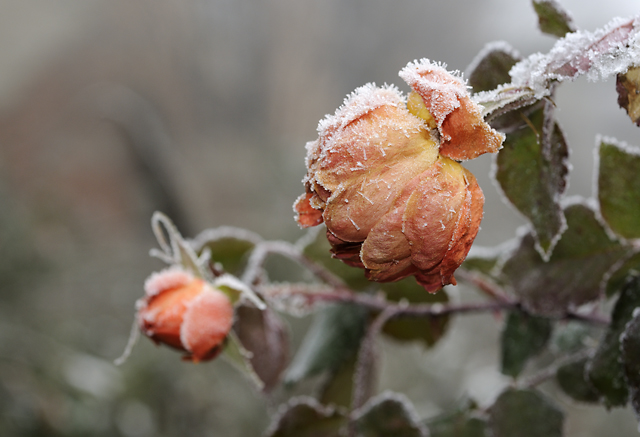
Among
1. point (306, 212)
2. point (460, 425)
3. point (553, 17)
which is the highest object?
point (553, 17)

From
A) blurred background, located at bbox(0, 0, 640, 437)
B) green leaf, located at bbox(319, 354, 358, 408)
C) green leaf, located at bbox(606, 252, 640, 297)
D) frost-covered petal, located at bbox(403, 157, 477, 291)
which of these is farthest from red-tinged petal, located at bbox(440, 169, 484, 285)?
blurred background, located at bbox(0, 0, 640, 437)

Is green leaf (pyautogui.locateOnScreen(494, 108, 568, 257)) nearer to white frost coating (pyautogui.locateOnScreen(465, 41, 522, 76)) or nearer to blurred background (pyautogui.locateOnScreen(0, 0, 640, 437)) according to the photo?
white frost coating (pyautogui.locateOnScreen(465, 41, 522, 76))

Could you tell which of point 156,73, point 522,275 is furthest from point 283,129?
point 522,275

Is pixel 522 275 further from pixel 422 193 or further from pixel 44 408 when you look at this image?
pixel 44 408

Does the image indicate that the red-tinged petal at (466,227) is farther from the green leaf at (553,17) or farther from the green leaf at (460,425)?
the green leaf at (460,425)

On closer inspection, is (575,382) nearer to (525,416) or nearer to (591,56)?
(525,416)

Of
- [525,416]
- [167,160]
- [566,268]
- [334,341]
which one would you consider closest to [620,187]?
[566,268]
